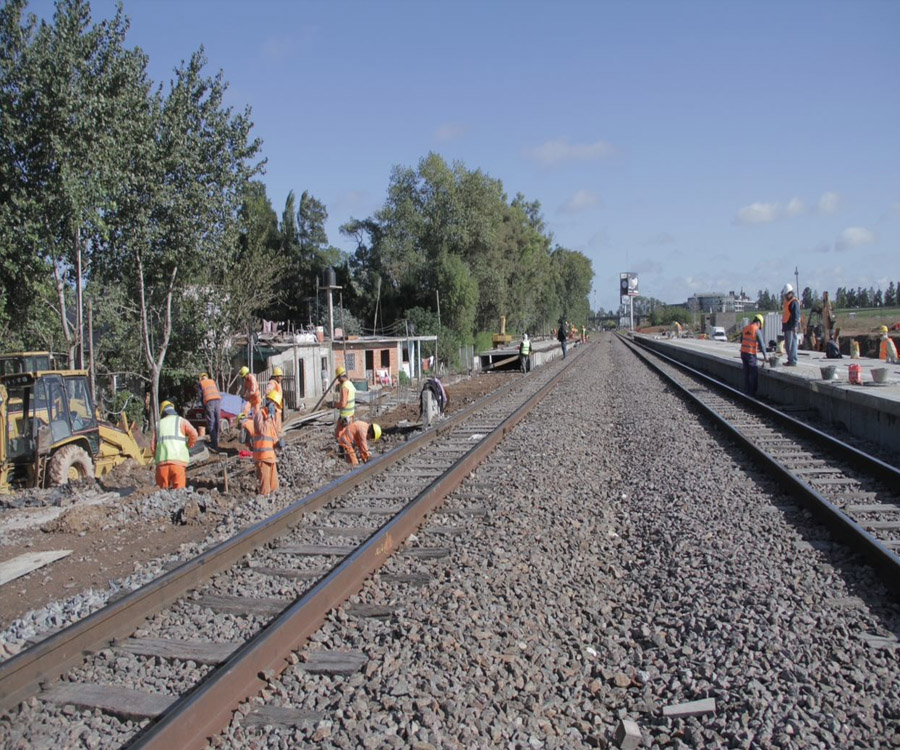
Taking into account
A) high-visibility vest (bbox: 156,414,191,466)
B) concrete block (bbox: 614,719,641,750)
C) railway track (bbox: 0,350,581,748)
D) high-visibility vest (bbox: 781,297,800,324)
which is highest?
high-visibility vest (bbox: 781,297,800,324)

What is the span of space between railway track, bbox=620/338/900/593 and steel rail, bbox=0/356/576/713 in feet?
15.9

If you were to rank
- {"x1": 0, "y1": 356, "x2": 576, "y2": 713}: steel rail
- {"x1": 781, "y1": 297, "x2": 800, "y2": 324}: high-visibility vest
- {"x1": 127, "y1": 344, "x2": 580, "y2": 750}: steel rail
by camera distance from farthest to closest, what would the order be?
{"x1": 781, "y1": 297, "x2": 800, "y2": 324}: high-visibility vest
{"x1": 0, "y1": 356, "x2": 576, "y2": 713}: steel rail
{"x1": 127, "y1": 344, "x2": 580, "y2": 750}: steel rail

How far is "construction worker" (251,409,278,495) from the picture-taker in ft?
30.7

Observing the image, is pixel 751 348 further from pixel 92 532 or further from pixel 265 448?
pixel 92 532

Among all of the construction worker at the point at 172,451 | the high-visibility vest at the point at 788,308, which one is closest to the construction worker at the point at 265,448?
the construction worker at the point at 172,451

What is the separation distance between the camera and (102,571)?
6805mm

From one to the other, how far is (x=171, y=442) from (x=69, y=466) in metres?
3.74

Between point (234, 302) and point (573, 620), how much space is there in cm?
2527

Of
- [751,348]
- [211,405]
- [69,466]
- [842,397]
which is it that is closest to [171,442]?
[69,466]

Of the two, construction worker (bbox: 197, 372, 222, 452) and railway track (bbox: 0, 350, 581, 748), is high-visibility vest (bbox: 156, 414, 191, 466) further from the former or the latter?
construction worker (bbox: 197, 372, 222, 452)

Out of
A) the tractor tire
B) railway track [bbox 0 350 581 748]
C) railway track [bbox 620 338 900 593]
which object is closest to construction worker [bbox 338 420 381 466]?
railway track [bbox 0 350 581 748]

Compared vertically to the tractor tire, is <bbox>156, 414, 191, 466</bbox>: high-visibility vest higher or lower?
higher

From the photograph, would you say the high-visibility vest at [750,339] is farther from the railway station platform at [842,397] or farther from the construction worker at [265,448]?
the construction worker at [265,448]

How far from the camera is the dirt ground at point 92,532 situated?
649cm
